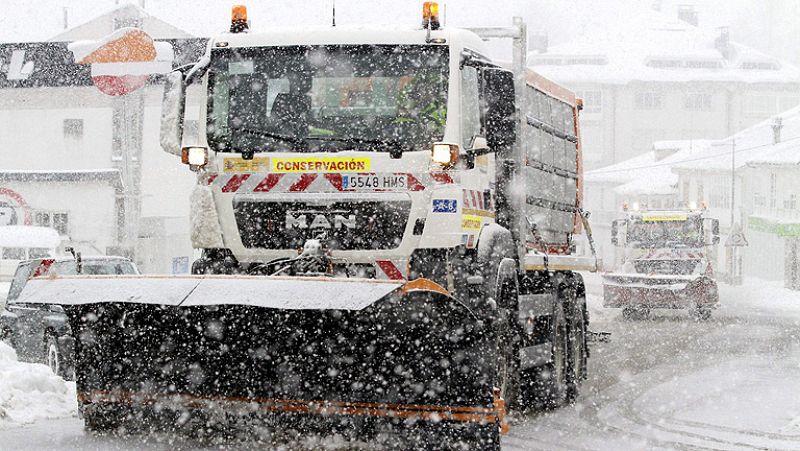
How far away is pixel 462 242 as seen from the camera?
787 centimetres

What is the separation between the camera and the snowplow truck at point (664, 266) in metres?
24.9

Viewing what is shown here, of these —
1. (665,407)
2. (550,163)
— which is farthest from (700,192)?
(550,163)

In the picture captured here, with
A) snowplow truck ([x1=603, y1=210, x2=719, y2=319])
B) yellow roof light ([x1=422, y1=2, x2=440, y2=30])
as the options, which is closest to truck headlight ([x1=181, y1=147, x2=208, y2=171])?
yellow roof light ([x1=422, y1=2, x2=440, y2=30])

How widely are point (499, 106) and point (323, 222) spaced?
57.5 inches

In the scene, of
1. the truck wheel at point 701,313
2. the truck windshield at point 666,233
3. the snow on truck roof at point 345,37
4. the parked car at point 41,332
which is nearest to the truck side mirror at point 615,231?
the truck windshield at point 666,233

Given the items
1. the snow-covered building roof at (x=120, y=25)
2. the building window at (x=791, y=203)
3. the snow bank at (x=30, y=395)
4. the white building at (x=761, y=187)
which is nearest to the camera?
the snow bank at (x=30, y=395)

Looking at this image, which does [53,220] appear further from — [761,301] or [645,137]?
[645,137]

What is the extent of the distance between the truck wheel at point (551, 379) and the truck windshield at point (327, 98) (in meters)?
3.29

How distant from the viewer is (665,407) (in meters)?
11.1

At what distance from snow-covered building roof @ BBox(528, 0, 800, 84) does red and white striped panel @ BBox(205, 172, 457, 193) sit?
299 feet

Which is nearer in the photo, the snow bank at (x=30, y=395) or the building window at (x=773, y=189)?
the snow bank at (x=30, y=395)

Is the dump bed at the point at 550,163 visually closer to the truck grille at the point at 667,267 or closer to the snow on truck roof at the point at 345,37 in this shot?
the snow on truck roof at the point at 345,37

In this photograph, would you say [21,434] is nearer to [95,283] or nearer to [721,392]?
[95,283]

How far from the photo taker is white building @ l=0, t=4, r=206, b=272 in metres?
40.9
